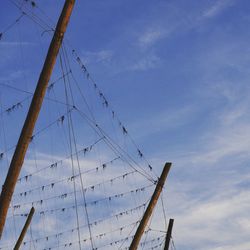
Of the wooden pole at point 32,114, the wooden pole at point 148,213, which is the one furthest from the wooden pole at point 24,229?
the wooden pole at point 32,114

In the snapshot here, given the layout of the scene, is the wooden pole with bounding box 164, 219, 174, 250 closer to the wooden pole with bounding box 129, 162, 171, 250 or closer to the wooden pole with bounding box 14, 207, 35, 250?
the wooden pole with bounding box 129, 162, 171, 250

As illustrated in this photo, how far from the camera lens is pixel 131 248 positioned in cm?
2498

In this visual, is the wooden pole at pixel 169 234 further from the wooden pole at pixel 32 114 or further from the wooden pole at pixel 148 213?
the wooden pole at pixel 32 114

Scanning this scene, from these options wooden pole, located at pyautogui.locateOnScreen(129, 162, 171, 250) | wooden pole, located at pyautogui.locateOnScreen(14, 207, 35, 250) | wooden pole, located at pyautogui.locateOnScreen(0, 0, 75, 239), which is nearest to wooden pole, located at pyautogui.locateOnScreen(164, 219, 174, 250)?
wooden pole, located at pyautogui.locateOnScreen(129, 162, 171, 250)

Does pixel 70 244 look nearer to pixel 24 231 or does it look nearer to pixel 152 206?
pixel 24 231

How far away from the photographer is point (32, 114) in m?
14.2

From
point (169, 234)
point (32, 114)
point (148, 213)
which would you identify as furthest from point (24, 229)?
point (32, 114)

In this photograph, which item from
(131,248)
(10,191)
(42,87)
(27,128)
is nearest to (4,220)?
(10,191)

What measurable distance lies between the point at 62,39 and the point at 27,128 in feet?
10.0

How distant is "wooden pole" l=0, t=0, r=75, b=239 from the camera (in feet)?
43.7

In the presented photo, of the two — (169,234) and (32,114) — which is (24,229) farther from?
(32,114)

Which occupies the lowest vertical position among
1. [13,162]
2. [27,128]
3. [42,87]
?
[13,162]

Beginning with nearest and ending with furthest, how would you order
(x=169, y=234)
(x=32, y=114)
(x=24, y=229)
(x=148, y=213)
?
(x=32, y=114)
(x=148, y=213)
(x=169, y=234)
(x=24, y=229)

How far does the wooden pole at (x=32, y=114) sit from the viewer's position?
13.3 meters
